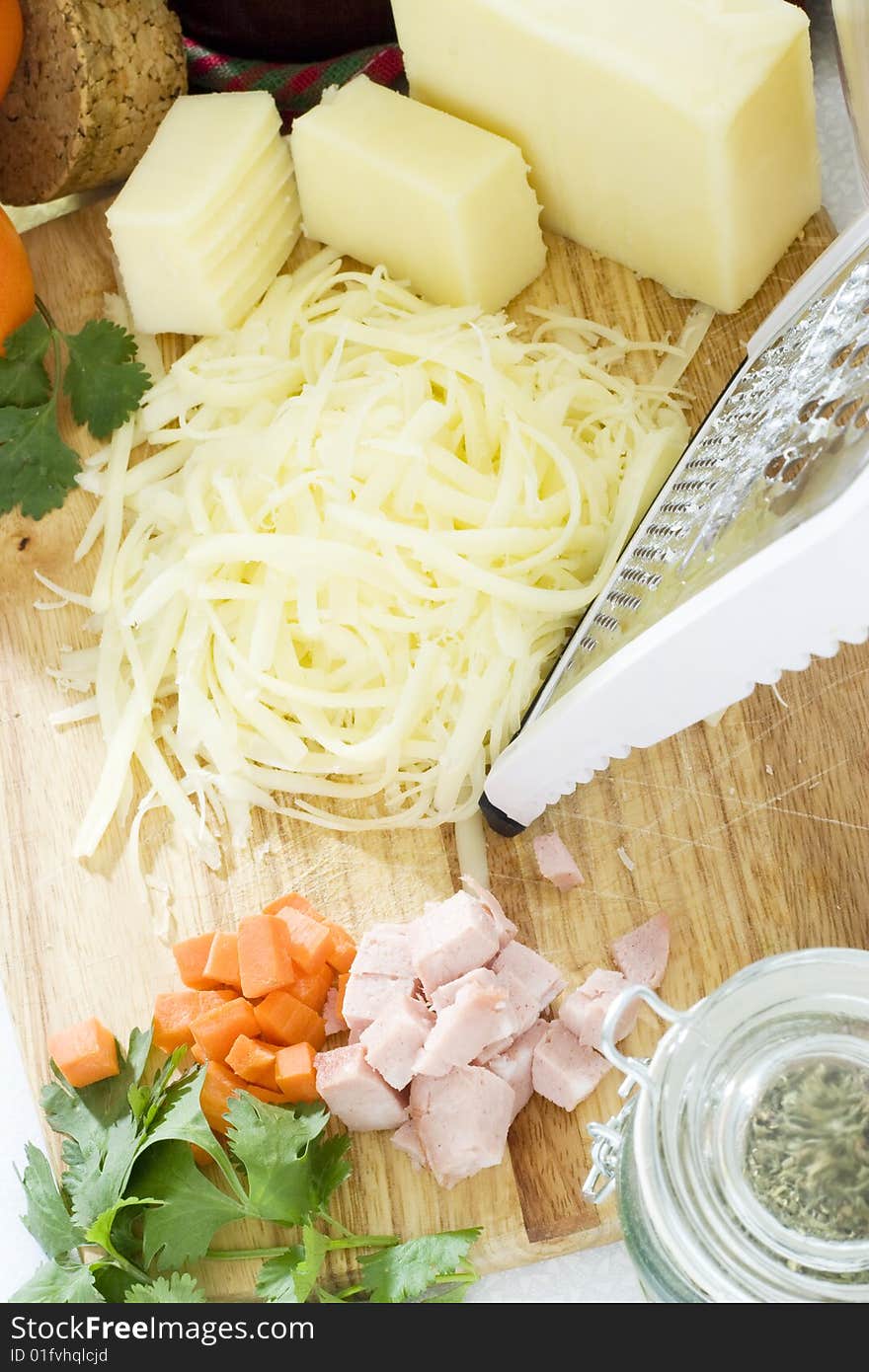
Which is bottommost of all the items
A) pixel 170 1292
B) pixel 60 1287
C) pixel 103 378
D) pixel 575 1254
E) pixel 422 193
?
pixel 60 1287

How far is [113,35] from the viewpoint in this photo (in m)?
2.21

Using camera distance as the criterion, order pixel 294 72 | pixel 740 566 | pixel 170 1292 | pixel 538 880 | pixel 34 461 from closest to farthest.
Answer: pixel 740 566 → pixel 170 1292 → pixel 538 880 → pixel 34 461 → pixel 294 72

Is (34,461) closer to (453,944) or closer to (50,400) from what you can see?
(50,400)

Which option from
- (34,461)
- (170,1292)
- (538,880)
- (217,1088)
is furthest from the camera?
(34,461)

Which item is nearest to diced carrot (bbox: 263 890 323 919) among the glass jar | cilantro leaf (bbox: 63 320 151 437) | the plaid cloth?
the glass jar

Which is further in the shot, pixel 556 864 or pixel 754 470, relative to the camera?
pixel 556 864

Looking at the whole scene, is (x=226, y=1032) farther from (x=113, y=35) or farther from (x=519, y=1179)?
(x=113, y=35)

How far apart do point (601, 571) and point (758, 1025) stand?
0.66m

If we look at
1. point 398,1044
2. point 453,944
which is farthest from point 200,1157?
point 453,944

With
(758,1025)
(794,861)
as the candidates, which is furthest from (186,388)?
(758,1025)

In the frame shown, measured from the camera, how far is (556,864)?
1.87m

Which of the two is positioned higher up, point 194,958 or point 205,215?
point 205,215

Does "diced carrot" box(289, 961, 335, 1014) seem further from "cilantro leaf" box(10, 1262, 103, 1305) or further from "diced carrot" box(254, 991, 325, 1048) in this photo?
"cilantro leaf" box(10, 1262, 103, 1305)

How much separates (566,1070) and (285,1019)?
336 millimetres
